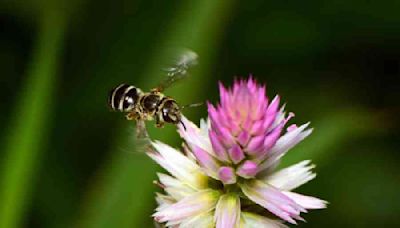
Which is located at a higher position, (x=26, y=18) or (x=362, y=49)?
(x=26, y=18)

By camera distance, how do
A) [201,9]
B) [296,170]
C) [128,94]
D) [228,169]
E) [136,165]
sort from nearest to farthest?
[228,169] → [296,170] → [128,94] → [136,165] → [201,9]

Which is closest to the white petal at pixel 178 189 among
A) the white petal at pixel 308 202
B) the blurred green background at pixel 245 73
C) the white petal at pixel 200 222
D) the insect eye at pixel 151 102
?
the white petal at pixel 200 222

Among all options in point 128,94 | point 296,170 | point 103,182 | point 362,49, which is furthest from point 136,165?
point 362,49

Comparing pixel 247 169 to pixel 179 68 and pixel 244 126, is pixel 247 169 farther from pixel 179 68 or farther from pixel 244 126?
pixel 179 68

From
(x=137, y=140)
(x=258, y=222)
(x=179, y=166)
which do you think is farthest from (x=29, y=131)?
(x=258, y=222)

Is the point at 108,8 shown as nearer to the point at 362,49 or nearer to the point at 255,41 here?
the point at 255,41
